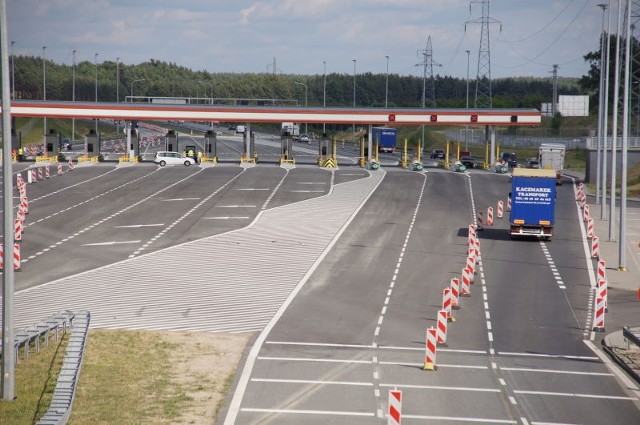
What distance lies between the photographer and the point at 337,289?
40.2 meters

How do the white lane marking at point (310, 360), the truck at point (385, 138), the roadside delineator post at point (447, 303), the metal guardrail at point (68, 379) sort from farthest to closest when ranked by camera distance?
the truck at point (385, 138)
the roadside delineator post at point (447, 303)
the white lane marking at point (310, 360)
the metal guardrail at point (68, 379)

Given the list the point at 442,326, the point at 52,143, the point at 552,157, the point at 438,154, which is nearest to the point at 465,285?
the point at 442,326

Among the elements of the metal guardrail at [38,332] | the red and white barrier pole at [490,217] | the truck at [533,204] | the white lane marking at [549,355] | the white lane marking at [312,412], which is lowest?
the white lane marking at [549,355]

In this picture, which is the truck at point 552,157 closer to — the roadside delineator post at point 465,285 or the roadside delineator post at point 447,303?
the roadside delineator post at point 465,285

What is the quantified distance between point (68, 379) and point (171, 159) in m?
69.2

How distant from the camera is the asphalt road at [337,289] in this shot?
2462 cm

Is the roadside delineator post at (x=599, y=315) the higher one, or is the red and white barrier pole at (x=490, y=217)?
the red and white barrier pole at (x=490, y=217)

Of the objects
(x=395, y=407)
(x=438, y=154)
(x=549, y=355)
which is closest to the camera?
(x=395, y=407)

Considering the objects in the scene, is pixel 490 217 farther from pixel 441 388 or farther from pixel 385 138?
pixel 385 138

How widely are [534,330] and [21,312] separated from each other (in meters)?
17.4

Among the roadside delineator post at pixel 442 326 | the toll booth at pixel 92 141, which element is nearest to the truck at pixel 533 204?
the roadside delineator post at pixel 442 326

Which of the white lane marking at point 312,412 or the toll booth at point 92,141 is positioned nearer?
the white lane marking at point 312,412

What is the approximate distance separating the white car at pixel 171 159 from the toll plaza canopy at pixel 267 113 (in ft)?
10.3

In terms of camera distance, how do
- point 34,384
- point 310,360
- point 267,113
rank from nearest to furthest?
1. point 34,384
2. point 310,360
3. point 267,113
